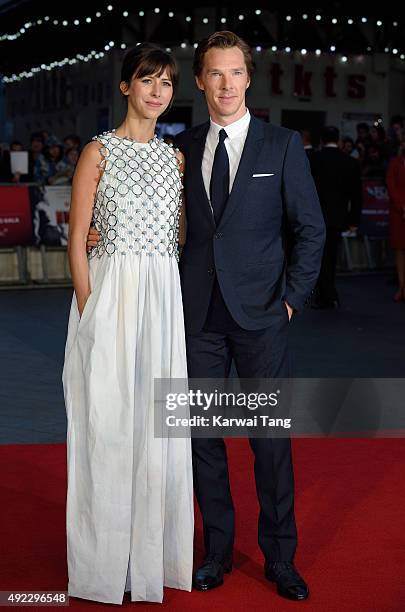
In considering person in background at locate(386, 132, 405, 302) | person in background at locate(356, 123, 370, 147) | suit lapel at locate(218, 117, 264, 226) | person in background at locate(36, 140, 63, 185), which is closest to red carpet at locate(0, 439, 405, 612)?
suit lapel at locate(218, 117, 264, 226)

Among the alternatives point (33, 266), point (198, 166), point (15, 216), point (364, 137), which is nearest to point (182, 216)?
point (198, 166)

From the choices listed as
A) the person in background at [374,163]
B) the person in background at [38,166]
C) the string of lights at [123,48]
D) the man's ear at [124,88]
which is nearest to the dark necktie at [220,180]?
the man's ear at [124,88]

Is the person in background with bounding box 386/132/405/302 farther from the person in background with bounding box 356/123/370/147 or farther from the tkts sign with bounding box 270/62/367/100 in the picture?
the tkts sign with bounding box 270/62/367/100

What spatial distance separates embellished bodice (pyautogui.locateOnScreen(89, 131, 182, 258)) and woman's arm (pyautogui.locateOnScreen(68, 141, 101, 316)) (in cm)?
3

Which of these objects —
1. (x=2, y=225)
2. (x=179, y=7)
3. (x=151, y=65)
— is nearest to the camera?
(x=151, y=65)

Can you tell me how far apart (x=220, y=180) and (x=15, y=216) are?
9.58 m

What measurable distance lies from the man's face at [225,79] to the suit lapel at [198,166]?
157mm

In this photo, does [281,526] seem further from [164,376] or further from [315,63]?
[315,63]

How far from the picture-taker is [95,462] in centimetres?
388

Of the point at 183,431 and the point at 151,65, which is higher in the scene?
the point at 151,65

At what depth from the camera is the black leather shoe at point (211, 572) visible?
4.04 metres

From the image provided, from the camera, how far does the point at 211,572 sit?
4074 mm

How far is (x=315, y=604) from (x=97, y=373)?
1079 millimetres

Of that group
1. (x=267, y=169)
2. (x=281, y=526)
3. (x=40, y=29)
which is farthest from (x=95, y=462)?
(x=40, y=29)
